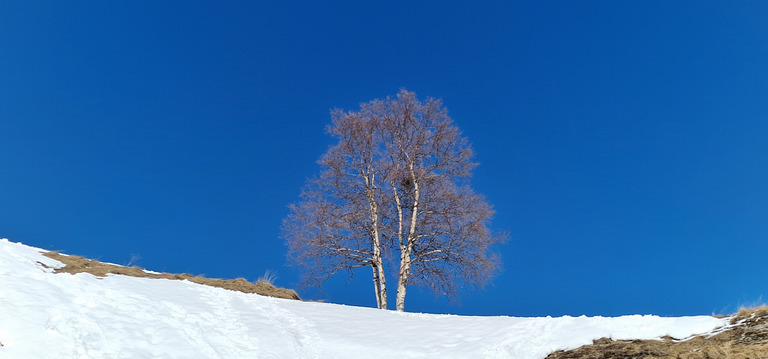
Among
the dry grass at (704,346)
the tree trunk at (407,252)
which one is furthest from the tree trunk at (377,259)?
the dry grass at (704,346)

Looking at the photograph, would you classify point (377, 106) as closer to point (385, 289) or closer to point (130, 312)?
point (385, 289)

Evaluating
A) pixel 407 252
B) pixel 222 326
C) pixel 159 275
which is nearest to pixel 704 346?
pixel 222 326

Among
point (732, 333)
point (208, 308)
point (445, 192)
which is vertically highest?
point (445, 192)

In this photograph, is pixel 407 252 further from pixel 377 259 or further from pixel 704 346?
pixel 704 346

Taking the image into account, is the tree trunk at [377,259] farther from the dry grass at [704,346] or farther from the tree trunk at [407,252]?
the dry grass at [704,346]

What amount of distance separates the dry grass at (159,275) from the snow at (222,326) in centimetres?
60

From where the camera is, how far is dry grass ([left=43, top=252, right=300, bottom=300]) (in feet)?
38.4

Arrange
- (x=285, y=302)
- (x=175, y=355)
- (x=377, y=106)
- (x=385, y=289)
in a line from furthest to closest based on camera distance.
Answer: (x=377, y=106) < (x=385, y=289) < (x=285, y=302) < (x=175, y=355)

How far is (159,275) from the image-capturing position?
44.6 ft

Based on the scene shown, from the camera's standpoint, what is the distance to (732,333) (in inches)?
304

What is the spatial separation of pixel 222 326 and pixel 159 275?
560 cm

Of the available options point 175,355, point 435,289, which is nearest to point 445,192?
point 435,289

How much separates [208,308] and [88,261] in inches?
203

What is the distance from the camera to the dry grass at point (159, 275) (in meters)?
11.7
